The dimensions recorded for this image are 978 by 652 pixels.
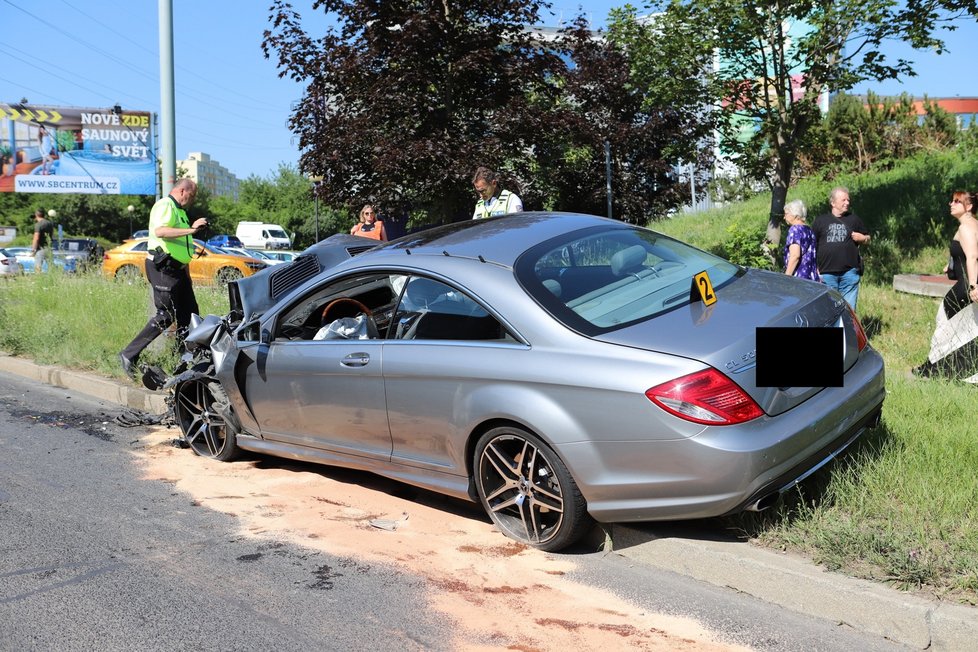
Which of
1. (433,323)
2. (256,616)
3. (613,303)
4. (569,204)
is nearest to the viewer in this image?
(256,616)

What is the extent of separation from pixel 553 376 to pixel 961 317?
454 centimetres

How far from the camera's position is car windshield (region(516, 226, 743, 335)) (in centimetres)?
428

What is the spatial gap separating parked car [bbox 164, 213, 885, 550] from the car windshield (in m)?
0.01

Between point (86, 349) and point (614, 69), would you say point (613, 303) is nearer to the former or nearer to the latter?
point (86, 349)

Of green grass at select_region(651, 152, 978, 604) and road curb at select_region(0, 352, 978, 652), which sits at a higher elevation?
green grass at select_region(651, 152, 978, 604)

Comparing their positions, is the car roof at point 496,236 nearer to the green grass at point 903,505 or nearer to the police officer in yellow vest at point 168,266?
the green grass at point 903,505

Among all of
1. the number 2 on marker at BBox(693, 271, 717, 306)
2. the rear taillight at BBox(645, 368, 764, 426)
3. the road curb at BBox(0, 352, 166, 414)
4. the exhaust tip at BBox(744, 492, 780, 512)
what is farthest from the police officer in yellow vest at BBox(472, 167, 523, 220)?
the exhaust tip at BBox(744, 492, 780, 512)

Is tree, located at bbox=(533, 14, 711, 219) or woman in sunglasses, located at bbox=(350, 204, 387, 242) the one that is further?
tree, located at bbox=(533, 14, 711, 219)

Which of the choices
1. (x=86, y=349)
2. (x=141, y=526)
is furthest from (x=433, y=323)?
(x=86, y=349)

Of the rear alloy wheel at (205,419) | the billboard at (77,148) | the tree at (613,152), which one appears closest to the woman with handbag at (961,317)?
the rear alloy wheel at (205,419)

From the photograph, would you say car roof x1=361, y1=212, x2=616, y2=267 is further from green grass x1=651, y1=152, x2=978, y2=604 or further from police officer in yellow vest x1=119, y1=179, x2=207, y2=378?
police officer in yellow vest x1=119, y1=179, x2=207, y2=378

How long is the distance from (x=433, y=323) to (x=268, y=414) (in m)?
→ 1.53

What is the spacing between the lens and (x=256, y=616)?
146 inches

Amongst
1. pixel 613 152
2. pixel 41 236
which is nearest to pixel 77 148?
pixel 41 236
